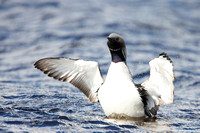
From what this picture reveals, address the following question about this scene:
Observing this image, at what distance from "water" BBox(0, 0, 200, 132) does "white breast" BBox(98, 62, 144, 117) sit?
0.65 feet

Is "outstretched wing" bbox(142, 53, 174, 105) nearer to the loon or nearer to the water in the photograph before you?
the loon

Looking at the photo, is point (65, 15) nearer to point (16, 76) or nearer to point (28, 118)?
point (16, 76)

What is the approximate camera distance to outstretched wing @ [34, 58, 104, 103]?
234 inches

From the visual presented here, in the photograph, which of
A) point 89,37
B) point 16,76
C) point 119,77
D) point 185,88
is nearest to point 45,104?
point 119,77

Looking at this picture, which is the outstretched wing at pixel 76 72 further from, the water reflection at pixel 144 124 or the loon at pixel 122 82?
the water reflection at pixel 144 124

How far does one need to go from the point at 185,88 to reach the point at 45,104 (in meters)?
A: 3.52

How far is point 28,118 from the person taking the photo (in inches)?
224

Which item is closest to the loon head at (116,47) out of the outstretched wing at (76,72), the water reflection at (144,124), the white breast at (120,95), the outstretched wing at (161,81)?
the white breast at (120,95)

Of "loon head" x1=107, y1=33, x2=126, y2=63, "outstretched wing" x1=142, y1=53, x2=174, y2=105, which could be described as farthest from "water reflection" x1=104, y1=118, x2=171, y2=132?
"loon head" x1=107, y1=33, x2=126, y2=63

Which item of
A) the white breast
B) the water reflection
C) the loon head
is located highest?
the loon head

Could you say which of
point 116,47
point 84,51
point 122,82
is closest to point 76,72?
point 116,47

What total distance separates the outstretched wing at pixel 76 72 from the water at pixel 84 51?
1.52ft

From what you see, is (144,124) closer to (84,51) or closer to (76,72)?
(76,72)

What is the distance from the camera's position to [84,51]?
11.2m
